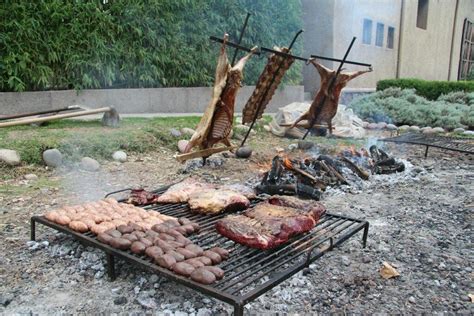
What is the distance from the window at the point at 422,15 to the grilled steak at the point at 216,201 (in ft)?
73.1

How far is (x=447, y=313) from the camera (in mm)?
2799

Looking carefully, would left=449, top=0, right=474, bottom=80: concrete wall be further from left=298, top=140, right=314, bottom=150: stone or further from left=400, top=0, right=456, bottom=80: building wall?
left=298, top=140, right=314, bottom=150: stone

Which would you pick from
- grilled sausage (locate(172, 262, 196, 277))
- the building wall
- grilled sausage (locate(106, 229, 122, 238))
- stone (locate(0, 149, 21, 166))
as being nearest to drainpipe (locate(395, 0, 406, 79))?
the building wall

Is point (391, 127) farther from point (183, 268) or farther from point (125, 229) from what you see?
point (183, 268)

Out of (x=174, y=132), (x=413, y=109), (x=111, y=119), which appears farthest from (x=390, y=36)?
(x=111, y=119)

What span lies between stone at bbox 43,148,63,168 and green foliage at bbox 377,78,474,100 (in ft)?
42.9

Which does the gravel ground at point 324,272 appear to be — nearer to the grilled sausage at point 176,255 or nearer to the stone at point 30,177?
the grilled sausage at point 176,255

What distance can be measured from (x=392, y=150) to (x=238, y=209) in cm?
614

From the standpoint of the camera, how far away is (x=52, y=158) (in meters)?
6.29

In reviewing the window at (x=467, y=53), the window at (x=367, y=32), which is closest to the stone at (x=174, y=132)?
the window at (x=367, y=32)

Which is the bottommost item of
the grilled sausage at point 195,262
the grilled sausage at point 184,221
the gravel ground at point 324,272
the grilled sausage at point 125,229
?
the gravel ground at point 324,272

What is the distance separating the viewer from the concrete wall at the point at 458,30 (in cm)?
2616

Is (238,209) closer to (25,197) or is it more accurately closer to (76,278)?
(76,278)

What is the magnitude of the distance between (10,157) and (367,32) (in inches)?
615
